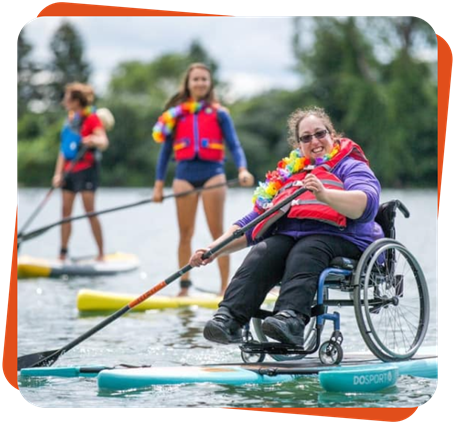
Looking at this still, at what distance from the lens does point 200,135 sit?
279 inches

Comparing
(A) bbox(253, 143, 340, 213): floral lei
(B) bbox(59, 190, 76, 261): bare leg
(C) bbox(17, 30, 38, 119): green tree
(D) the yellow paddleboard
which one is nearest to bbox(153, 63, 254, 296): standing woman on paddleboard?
(D) the yellow paddleboard

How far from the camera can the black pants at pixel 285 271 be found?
4516 millimetres

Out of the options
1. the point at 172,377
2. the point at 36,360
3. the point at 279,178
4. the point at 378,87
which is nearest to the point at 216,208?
the point at 279,178

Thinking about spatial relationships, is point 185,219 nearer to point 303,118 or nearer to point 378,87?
point 303,118

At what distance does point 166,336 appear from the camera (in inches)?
238

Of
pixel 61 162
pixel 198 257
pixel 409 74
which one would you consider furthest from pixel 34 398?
pixel 409 74

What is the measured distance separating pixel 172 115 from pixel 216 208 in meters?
0.68

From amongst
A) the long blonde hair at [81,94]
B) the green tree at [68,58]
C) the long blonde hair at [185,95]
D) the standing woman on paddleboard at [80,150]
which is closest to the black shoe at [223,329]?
the long blonde hair at [185,95]

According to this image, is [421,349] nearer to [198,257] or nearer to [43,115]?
[198,257]

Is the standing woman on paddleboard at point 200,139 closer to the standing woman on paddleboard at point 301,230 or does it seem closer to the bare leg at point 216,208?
A: the bare leg at point 216,208

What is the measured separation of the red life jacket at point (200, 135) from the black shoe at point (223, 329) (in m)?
2.57

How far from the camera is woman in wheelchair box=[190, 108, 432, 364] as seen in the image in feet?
14.8

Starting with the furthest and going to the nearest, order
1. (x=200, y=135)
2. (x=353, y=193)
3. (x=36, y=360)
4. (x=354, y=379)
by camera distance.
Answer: (x=200, y=135) → (x=36, y=360) → (x=353, y=193) → (x=354, y=379)

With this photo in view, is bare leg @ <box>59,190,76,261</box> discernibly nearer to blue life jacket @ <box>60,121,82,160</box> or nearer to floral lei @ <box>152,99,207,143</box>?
blue life jacket @ <box>60,121,82,160</box>
